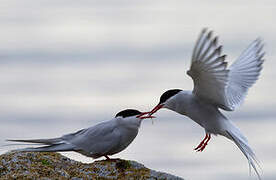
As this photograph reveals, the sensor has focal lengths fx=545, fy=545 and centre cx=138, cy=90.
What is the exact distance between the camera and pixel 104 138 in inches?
272

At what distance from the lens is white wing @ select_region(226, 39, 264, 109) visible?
792 cm

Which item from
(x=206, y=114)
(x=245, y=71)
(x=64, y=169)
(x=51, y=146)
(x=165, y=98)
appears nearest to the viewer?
(x=64, y=169)

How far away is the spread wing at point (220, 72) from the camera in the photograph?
18.9 ft

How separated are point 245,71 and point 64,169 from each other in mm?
3527

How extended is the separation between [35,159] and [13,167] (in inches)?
12.3

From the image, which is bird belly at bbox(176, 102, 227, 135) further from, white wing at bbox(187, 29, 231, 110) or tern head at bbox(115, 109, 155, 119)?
tern head at bbox(115, 109, 155, 119)

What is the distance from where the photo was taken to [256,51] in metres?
8.26

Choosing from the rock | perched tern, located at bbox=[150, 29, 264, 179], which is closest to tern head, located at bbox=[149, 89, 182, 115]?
perched tern, located at bbox=[150, 29, 264, 179]

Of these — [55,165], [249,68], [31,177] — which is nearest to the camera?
[31,177]

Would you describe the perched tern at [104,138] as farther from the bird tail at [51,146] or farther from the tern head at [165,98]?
the tern head at [165,98]

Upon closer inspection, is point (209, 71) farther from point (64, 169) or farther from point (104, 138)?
point (64, 169)

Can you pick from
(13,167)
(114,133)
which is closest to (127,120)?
(114,133)

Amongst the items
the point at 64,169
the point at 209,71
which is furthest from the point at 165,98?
the point at 64,169

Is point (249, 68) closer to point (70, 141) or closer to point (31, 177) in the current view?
point (70, 141)
